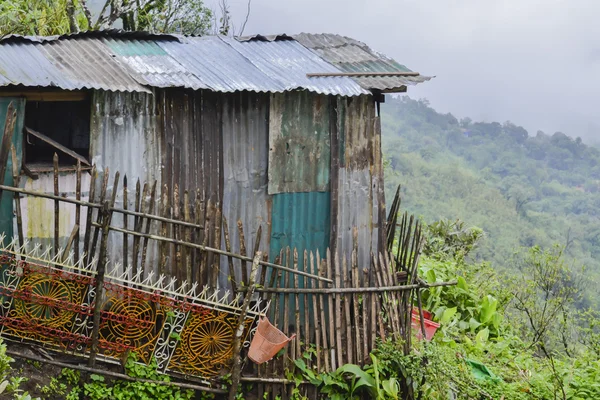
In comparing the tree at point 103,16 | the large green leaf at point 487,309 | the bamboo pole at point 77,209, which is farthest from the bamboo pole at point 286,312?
the tree at point 103,16

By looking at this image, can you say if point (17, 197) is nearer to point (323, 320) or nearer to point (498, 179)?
point (323, 320)

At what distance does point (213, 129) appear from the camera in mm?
6945

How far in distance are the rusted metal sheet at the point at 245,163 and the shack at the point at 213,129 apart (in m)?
0.01

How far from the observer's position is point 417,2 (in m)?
115

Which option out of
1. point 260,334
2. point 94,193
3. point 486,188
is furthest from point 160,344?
point 486,188

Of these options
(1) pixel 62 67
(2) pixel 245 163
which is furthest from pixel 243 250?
(1) pixel 62 67

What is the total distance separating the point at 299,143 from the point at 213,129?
3.24 feet

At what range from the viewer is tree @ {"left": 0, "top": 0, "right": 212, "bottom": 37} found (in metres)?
10.4

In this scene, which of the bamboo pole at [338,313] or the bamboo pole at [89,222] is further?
the bamboo pole at [338,313]

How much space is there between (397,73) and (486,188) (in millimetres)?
40403

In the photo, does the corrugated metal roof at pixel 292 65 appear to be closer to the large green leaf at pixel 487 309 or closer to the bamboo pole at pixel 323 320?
the bamboo pole at pixel 323 320

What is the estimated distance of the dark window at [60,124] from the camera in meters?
7.25

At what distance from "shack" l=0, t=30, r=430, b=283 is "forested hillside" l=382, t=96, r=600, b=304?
23106mm

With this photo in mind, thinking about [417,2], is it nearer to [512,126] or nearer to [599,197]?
[512,126]
